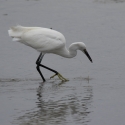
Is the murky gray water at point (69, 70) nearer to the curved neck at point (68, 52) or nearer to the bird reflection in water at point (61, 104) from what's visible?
the bird reflection in water at point (61, 104)

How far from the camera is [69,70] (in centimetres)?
1178

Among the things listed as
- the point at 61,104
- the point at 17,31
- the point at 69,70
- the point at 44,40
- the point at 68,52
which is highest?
the point at 17,31

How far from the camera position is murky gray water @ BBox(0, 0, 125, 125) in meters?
8.55

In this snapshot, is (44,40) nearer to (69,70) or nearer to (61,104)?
(69,70)

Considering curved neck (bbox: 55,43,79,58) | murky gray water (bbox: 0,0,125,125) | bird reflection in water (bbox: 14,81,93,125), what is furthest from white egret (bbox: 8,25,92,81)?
bird reflection in water (bbox: 14,81,93,125)

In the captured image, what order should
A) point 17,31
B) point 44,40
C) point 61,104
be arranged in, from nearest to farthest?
point 61,104 → point 44,40 → point 17,31

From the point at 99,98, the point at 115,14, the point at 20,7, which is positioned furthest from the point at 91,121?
the point at 20,7

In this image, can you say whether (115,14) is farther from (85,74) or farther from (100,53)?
(85,74)

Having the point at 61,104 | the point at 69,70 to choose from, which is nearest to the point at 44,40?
the point at 69,70

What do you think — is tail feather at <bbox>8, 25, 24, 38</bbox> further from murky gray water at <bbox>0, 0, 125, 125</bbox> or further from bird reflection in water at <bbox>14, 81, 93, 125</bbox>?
bird reflection in water at <bbox>14, 81, 93, 125</bbox>

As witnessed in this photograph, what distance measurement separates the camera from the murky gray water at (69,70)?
336 inches

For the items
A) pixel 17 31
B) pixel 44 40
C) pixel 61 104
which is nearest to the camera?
pixel 61 104

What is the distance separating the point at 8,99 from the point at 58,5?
326 inches

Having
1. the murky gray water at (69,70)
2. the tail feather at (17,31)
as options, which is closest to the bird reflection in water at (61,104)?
the murky gray water at (69,70)
